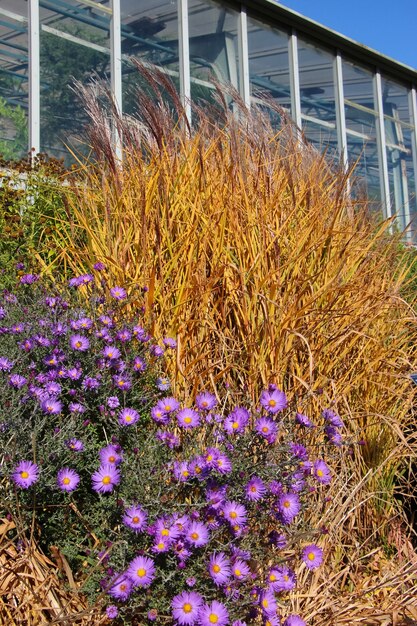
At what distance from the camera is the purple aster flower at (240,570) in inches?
58.4

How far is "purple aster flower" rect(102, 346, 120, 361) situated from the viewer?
1879mm

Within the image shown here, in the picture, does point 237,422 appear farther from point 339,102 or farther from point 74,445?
point 339,102

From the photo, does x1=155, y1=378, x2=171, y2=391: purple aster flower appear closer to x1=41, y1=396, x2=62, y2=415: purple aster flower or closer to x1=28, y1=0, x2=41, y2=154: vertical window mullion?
x1=41, y1=396, x2=62, y2=415: purple aster flower

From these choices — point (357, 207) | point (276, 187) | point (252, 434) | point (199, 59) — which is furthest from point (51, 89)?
point (252, 434)

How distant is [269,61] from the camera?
27.2 feet

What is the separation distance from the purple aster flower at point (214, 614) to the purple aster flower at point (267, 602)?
0.09m

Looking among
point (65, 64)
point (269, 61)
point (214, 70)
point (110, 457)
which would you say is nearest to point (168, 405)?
point (110, 457)

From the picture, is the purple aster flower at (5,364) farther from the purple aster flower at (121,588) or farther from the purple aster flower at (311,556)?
the purple aster flower at (311,556)

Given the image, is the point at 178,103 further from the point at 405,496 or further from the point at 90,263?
the point at 405,496

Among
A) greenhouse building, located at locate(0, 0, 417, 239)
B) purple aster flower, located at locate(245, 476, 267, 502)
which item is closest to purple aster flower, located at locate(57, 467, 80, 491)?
purple aster flower, located at locate(245, 476, 267, 502)

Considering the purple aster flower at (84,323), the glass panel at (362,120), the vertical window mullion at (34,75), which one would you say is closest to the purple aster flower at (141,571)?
the purple aster flower at (84,323)

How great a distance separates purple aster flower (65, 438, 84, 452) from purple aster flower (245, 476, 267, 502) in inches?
14.3

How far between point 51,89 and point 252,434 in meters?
4.54

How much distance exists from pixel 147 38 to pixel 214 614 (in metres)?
5.99
